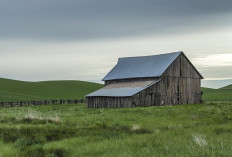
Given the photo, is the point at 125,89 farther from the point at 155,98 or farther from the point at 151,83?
the point at 155,98

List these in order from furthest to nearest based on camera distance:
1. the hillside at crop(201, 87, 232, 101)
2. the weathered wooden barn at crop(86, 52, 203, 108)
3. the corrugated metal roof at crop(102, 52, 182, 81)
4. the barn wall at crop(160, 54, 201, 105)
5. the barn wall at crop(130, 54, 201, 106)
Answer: the hillside at crop(201, 87, 232, 101)
the corrugated metal roof at crop(102, 52, 182, 81)
the barn wall at crop(160, 54, 201, 105)
the barn wall at crop(130, 54, 201, 106)
the weathered wooden barn at crop(86, 52, 203, 108)

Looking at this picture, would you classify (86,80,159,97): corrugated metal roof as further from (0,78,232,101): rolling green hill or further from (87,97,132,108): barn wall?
(0,78,232,101): rolling green hill

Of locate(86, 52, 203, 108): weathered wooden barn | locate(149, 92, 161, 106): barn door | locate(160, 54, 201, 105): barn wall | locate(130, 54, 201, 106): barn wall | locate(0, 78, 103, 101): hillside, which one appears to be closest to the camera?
locate(86, 52, 203, 108): weathered wooden barn

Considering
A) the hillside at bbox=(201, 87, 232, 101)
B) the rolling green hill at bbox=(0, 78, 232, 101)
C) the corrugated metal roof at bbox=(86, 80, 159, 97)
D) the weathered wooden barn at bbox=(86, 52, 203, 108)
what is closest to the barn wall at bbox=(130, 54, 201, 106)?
the weathered wooden barn at bbox=(86, 52, 203, 108)

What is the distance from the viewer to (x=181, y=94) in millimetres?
52938

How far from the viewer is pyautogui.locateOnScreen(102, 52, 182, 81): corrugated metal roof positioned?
50.4 metres

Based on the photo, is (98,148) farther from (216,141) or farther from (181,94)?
(181,94)

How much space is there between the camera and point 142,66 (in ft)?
177

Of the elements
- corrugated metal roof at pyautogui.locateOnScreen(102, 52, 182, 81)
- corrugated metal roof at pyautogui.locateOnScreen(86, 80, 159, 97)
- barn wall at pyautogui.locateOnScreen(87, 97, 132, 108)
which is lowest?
barn wall at pyautogui.locateOnScreen(87, 97, 132, 108)

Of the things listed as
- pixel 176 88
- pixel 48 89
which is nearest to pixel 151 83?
pixel 176 88

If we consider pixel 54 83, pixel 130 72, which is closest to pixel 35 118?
pixel 130 72

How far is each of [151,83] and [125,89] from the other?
13.4 feet

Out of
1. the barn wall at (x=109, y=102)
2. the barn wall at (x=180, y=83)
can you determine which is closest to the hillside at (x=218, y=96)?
the barn wall at (x=180, y=83)

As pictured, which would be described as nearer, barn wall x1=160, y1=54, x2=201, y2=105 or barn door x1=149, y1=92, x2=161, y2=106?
barn door x1=149, y1=92, x2=161, y2=106
